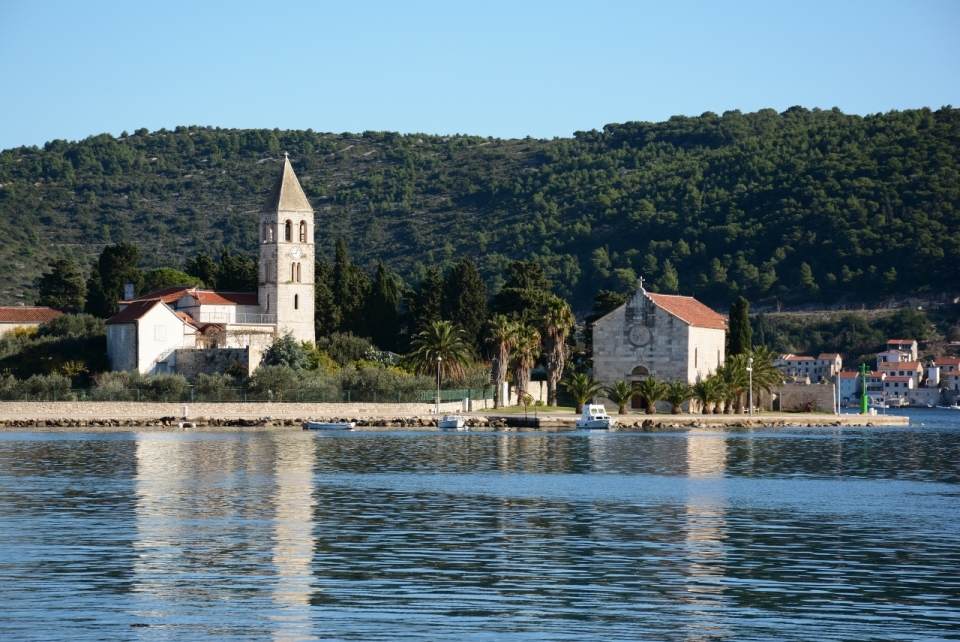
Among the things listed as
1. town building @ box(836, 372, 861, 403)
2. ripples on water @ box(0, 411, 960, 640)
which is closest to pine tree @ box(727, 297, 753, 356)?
ripples on water @ box(0, 411, 960, 640)

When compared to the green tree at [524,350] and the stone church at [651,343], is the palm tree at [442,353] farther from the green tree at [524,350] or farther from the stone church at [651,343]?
the stone church at [651,343]

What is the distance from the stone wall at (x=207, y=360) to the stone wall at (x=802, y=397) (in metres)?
32.9

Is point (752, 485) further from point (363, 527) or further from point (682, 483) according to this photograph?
point (363, 527)

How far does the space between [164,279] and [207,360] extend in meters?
26.1

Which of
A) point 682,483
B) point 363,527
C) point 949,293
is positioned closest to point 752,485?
point 682,483

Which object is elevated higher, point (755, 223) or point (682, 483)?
point (755, 223)

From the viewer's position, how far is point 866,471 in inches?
1698

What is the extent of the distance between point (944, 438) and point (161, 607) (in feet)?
198

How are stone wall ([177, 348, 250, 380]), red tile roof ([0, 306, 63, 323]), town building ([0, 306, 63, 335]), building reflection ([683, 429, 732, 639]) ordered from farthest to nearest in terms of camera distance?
red tile roof ([0, 306, 63, 323])
town building ([0, 306, 63, 335])
stone wall ([177, 348, 250, 380])
building reflection ([683, 429, 732, 639])

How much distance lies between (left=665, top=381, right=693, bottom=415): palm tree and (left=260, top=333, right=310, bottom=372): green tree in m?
20.1

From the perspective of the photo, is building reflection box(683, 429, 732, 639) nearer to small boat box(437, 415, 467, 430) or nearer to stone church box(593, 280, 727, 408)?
small boat box(437, 415, 467, 430)

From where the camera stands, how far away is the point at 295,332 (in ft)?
266

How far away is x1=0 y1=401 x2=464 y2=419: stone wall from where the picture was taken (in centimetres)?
6631

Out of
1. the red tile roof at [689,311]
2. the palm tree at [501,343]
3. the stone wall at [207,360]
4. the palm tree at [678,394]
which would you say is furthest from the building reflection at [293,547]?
the red tile roof at [689,311]
